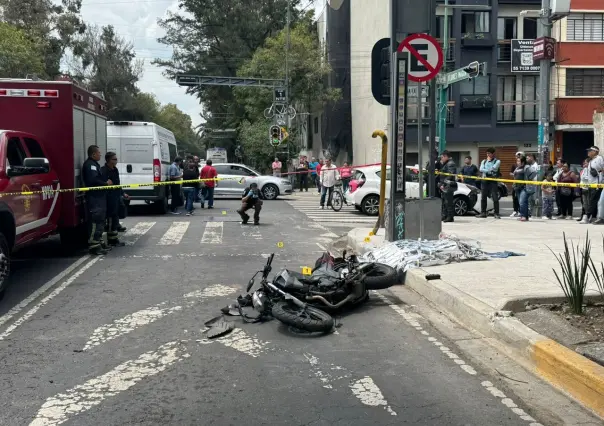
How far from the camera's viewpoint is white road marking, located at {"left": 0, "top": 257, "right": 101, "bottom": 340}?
638 centimetres

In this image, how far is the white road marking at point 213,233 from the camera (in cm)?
1290

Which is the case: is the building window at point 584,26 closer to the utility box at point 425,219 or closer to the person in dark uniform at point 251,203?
the person in dark uniform at point 251,203

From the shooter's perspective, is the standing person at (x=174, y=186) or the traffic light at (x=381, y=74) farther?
the standing person at (x=174, y=186)

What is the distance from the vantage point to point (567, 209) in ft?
58.4

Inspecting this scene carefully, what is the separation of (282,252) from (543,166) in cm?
924

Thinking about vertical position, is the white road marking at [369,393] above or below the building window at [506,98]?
below

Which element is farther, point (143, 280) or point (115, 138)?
point (115, 138)

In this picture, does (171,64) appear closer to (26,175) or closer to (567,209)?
(567,209)

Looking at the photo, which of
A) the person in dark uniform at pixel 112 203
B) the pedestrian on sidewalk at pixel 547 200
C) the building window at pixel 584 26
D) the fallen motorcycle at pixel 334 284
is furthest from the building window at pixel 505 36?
the fallen motorcycle at pixel 334 284

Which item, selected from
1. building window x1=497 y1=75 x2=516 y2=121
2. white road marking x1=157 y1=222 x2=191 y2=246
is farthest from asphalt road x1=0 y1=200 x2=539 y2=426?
building window x1=497 y1=75 x2=516 y2=121

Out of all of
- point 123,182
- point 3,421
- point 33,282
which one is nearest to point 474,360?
point 3,421

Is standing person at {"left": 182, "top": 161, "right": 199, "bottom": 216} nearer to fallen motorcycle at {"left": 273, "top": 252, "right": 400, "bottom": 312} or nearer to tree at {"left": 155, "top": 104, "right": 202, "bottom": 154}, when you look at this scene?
fallen motorcycle at {"left": 273, "top": 252, "right": 400, "bottom": 312}

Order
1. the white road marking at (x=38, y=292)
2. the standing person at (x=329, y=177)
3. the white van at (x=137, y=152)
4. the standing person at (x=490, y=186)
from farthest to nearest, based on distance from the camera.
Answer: the standing person at (x=329, y=177) < the white van at (x=137, y=152) < the standing person at (x=490, y=186) < the white road marking at (x=38, y=292)

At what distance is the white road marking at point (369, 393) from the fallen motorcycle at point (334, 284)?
190 cm
